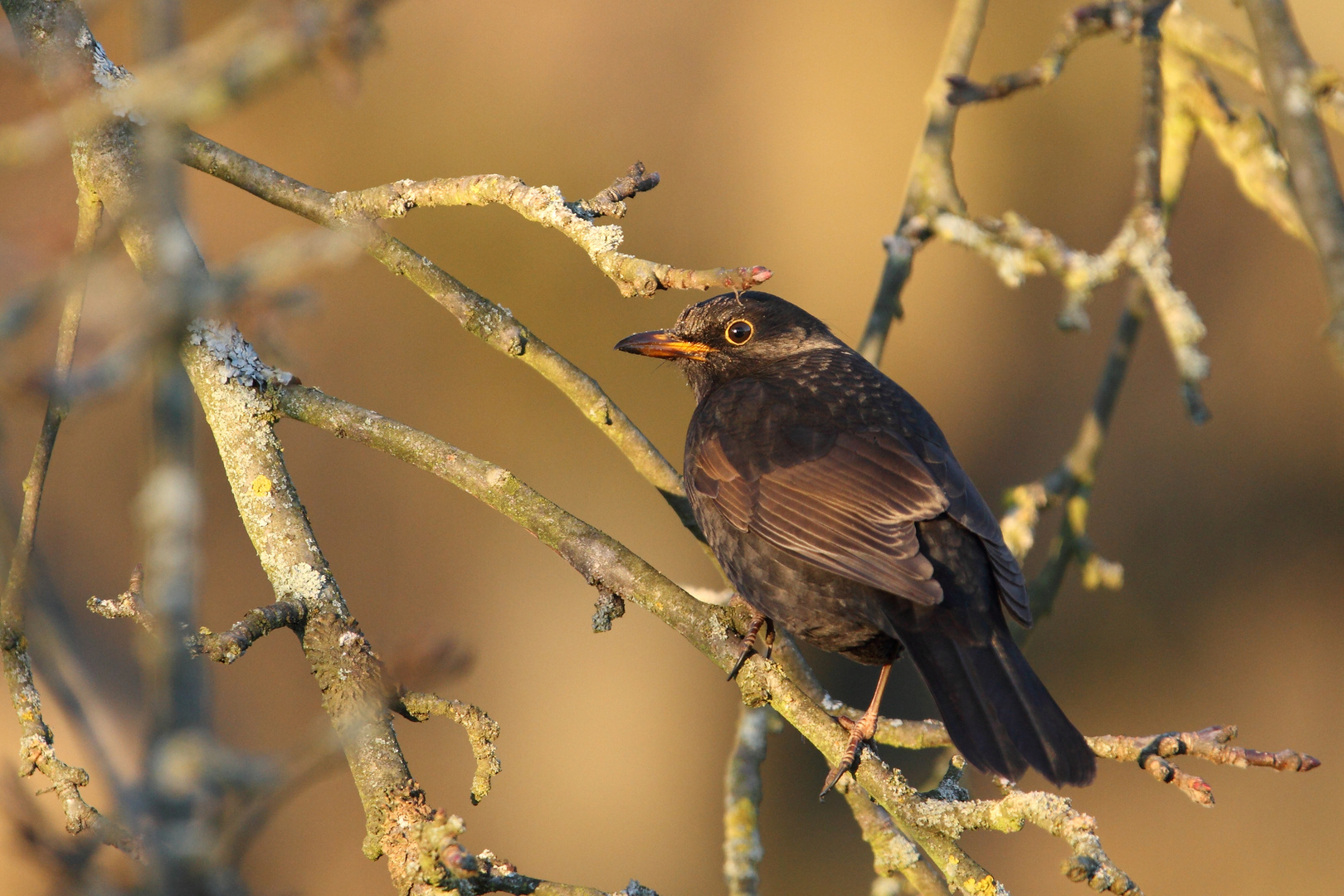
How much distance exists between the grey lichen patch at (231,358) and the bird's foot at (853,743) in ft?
5.28

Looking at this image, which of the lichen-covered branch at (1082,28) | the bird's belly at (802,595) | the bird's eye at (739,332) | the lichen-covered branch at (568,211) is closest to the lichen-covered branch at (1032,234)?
the lichen-covered branch at (1082,28)

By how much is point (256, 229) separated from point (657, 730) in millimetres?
3389

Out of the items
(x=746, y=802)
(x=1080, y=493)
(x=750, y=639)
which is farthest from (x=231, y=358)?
(x=1080, y=493)

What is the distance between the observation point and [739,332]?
157 inches

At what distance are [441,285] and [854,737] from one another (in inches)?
59.7

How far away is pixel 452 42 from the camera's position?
623 cm

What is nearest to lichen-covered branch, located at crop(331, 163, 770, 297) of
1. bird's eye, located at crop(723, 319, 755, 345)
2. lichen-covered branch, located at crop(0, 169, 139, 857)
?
lichen-covered branch, located at crop(0, 169, 139, 857)

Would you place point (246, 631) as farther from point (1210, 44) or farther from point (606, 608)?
point (1210, 44)

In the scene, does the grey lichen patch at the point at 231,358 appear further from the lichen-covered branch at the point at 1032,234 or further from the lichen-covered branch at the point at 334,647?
the lichen-covered branch at the point at 1032,234

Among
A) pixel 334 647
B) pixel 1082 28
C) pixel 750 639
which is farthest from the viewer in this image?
pixel 1082 28

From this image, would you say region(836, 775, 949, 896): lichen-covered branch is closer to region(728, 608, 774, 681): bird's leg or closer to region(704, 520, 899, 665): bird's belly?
region(728, 608, 774, 681): bird's leg

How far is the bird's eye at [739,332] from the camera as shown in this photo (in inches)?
156

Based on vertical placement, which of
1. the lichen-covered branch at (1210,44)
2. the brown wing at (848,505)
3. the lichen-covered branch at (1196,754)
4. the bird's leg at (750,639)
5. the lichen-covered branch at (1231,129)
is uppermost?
the lichen-covered branch at (1210,44)

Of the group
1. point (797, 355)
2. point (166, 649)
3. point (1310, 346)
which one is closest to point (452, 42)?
point (797, 355)
